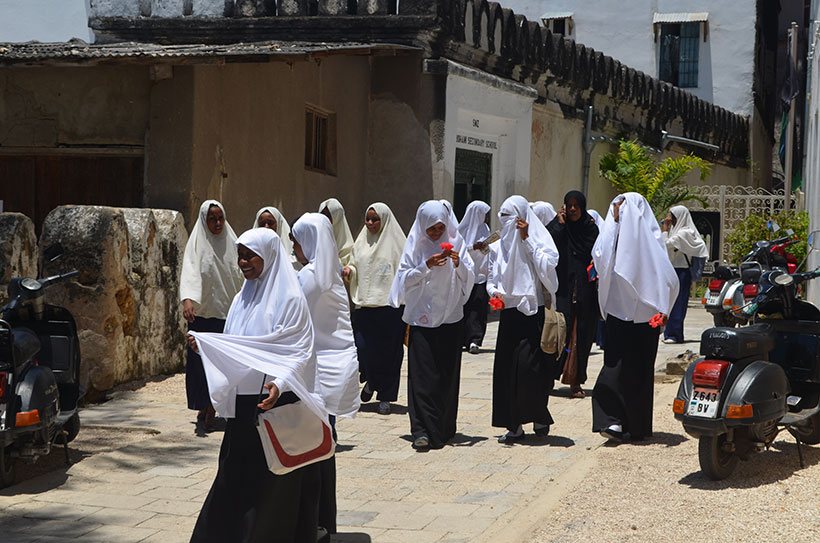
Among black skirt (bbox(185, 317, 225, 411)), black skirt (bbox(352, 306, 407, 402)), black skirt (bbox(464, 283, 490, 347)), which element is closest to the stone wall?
black skirt (bbox(185, 317, 225, 411))

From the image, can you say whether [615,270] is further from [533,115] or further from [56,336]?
[533,115]

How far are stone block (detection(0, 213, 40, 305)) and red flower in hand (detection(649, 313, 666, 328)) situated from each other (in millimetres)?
4485

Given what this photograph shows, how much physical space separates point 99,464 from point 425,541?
2512 mm

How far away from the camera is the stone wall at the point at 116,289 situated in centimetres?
938

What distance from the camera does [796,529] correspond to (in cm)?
536

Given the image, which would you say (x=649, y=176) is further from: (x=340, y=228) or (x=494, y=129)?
(x=340, y=228)

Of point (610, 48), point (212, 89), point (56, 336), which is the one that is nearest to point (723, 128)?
point (610, 48)

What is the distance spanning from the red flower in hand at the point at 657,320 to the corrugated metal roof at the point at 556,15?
78.3 ft

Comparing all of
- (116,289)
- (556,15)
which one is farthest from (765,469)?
(556,15)

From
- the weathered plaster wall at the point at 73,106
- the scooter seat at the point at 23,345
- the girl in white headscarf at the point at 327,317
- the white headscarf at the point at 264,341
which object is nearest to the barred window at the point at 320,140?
the weathered plaster wall at the point at 73,106

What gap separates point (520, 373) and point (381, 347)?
1.66 m

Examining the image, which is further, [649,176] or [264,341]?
[649,176]

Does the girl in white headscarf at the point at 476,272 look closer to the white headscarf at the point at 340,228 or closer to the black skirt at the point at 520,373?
the white headscarf at the point at 340,228

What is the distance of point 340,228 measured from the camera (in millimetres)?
9328
